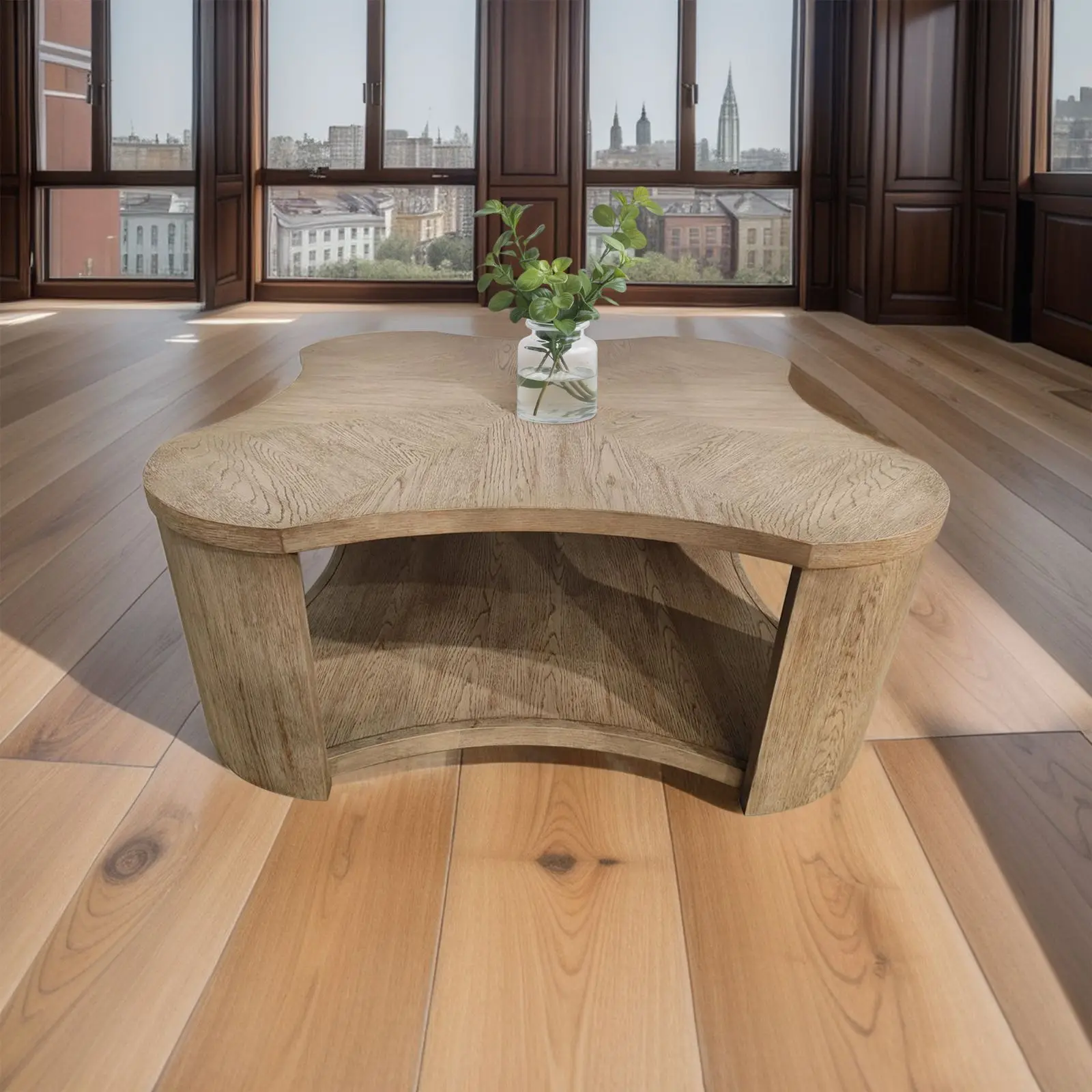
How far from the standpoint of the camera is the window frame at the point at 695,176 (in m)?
6.27

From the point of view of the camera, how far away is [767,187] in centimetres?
646

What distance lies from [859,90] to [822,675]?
523 cm

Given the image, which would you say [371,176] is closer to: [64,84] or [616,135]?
[616,135]

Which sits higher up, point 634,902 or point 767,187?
point 767,187

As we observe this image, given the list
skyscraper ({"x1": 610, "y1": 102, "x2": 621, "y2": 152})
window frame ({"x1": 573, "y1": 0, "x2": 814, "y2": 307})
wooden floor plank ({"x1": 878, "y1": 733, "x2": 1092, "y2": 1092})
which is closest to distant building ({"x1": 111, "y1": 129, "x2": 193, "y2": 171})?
window frame ({"x1": 573, "y1": 0, "x2": 814, "y2": 307})

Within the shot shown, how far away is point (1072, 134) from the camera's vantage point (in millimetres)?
4656

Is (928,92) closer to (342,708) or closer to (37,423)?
(37,423)

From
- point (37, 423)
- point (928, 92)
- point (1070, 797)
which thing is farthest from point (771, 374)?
point (928, 92)

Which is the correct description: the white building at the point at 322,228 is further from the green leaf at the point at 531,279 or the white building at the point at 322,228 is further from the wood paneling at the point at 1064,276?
the green leaf at the point at 531,279

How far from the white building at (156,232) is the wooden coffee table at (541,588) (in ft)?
16.5

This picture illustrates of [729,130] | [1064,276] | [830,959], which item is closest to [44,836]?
[830,959]

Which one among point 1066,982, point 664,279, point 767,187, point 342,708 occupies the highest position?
point 767,187

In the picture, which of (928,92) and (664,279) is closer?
(928,92)

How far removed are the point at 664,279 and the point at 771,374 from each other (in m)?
4.66
